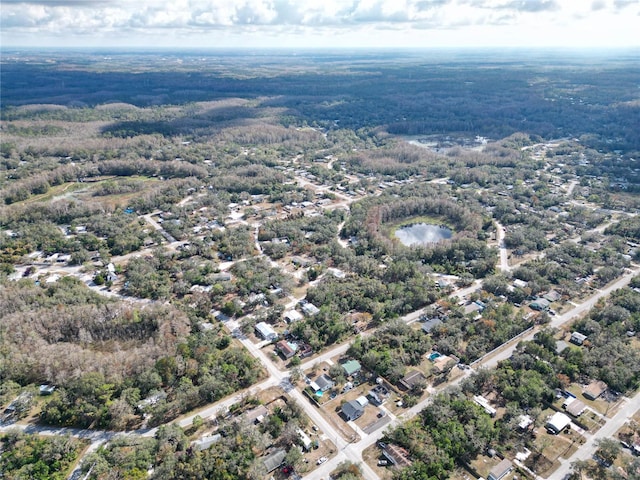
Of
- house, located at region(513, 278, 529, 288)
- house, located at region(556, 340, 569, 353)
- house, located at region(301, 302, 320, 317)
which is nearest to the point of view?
house, located at region(556, 340, 569, 353)

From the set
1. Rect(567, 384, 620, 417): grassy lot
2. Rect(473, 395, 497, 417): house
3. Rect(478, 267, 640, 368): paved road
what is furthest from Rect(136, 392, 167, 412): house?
Rect(567, 384, 620, 417): grassy lot

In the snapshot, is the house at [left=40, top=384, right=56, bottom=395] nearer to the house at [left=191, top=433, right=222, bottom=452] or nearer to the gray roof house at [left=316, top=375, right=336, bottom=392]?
the house at [left=191, top=433, right=222, bottom=452]

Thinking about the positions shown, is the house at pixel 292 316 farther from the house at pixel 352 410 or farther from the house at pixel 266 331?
the house at pixel 352 410

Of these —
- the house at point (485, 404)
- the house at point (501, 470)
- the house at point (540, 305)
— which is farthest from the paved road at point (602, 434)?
the house at point (540, 305)

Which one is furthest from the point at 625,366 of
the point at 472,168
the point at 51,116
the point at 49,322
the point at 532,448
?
the point at 51,116

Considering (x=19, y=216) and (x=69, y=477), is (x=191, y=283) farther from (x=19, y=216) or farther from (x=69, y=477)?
(x=19, y=216)

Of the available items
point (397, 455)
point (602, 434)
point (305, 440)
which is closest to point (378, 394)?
point (397, 455)
